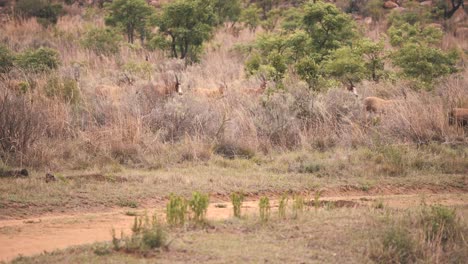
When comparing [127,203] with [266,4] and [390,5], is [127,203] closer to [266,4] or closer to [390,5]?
[266,4]

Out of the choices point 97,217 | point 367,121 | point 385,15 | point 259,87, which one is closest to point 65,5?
point 385,15

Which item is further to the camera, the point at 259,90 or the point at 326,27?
the point at 326,27

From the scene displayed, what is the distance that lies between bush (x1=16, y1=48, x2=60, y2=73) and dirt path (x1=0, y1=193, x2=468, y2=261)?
36.0ft

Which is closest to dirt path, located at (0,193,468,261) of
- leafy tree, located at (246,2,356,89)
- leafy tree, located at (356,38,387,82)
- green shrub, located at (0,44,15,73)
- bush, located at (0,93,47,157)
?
bush, located at (0,93,47,157)

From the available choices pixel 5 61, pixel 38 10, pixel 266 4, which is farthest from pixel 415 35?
pixel 38 10

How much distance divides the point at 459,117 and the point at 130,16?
624 inches

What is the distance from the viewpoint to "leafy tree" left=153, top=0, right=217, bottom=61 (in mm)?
21781

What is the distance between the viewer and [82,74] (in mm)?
19359

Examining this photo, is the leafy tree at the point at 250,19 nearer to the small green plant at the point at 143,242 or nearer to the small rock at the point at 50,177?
Answer: the small rock at the point at 50,177

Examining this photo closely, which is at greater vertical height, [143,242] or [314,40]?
[314,40]

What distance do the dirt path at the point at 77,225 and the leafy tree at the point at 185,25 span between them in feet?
43.2

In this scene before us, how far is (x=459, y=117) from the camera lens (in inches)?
534

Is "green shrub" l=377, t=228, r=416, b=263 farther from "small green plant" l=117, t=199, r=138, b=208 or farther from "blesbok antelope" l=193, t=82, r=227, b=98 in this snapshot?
"blesbok antelope" l=193, t=82, r=227, b=98

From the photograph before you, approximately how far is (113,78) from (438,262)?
45.2 feet
